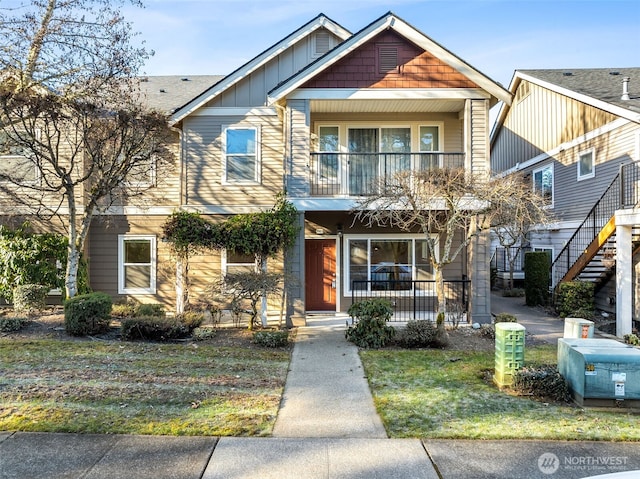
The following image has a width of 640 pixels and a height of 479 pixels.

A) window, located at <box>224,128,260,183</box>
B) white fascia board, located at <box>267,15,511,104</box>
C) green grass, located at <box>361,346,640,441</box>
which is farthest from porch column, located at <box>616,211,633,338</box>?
window, located at <box>224,128,260,183</box>

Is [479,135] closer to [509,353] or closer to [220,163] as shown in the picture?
[509,353]

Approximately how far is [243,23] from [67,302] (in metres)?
9.02

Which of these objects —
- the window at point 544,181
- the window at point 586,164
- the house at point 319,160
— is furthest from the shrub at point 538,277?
the house at point 319,160

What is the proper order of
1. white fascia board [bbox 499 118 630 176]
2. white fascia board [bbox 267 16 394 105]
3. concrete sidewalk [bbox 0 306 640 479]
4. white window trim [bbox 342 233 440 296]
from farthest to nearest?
white fascia board [bbox 499 118 630 176]
white window trim [bbox 342 233 440 296]
white fascia board [bbox 267 16 394 105]
concrete sidewalk [bbox 0 306 640 479]

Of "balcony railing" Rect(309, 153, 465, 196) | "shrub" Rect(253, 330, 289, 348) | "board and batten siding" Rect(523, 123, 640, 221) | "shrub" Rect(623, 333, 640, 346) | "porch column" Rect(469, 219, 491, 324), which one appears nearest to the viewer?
"shrub" Rect(253, 330, 289, 348)

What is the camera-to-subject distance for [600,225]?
507 inches

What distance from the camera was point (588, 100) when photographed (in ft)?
45.8

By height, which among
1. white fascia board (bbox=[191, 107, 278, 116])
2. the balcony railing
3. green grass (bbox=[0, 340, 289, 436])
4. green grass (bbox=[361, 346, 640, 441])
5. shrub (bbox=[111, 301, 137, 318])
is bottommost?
green grass (bbox=[361, 346, 640, 441])

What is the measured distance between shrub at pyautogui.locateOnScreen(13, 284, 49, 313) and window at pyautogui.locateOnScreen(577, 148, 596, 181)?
17.9 metres

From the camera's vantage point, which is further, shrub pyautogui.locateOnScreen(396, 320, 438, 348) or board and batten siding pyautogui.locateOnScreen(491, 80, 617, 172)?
board and batten siding pyautogui.locateOnScreen(491, 80, 617, 172)

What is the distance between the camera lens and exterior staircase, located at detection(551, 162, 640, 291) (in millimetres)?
11484

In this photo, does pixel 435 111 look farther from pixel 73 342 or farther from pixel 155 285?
pixel 73 342

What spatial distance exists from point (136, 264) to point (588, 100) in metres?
16.2

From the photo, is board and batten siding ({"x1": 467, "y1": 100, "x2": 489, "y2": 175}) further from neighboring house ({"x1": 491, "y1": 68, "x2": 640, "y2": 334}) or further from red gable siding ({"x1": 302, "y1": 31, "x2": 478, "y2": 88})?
neighboring house ({"x1": 491, "y1": 68, "x2": 640, "y2": 334})
